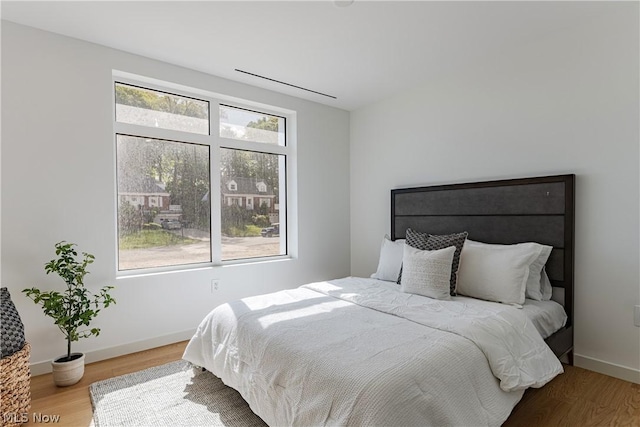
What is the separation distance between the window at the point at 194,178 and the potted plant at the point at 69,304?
449 mm

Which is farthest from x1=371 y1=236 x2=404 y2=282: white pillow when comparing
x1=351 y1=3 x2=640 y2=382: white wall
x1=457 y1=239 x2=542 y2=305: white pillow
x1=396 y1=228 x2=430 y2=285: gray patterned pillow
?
x1=351 y1=3 x2=640 y2=382: white wall

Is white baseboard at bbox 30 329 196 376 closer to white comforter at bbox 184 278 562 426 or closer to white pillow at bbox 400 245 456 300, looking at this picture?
white comforter at bbox 184 278 562 426

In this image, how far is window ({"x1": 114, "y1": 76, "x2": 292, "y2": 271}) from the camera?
2.97m

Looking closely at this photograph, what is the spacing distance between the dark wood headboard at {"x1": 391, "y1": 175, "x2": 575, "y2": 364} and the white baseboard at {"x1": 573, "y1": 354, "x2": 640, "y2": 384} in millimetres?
84

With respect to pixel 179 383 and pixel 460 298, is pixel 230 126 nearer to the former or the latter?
pixel 179 383

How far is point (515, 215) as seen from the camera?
2.76 meters

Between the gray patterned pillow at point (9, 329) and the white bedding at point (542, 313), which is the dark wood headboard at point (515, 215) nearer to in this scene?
the white bedding at point (542, 313)

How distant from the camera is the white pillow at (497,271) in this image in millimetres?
2361

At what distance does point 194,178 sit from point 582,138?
3266 millimetres

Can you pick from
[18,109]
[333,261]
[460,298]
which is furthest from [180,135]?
[460,298]

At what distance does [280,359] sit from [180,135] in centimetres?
238

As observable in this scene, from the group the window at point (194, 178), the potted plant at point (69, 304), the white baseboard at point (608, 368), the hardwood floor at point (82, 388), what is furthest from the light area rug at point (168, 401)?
the white baseboard at point (608, 368)

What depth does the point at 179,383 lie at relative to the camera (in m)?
2.29

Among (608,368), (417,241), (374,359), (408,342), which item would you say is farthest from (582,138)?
(374,359)
